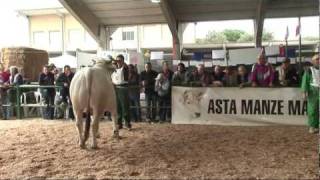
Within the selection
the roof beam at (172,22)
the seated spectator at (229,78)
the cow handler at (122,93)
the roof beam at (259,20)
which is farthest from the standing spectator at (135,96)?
the roof beam at (259,20)

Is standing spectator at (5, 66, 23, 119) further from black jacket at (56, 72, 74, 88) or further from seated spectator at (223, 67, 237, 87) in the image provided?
seated spectator at (223, 67, 237, 87)

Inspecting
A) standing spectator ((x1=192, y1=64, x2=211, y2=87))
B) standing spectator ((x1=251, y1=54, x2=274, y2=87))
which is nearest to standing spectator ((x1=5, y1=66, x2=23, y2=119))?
standing spectator ((x1=192, y1=64, x2=211, y2=87))

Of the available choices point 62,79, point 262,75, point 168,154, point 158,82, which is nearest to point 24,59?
point 62,79

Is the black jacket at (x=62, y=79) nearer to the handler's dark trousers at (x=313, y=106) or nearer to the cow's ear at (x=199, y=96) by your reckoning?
the cow's ear at (x=199, y=96)

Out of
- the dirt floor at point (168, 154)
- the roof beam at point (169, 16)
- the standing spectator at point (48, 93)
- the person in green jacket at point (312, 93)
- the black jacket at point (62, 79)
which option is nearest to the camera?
the dirt floor at point (168, 154)

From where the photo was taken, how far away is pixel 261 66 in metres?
12.2

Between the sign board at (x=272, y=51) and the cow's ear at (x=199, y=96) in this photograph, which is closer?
the cow's ear at (x=199, y=96)

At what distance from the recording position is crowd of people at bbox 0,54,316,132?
39.0 feet

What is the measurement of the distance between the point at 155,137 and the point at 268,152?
2.80m

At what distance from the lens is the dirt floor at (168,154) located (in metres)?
6.51

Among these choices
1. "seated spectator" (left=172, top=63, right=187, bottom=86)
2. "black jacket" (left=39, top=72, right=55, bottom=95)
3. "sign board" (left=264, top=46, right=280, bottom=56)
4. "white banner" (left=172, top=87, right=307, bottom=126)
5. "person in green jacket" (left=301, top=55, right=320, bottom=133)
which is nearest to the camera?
"person in green jacket" (left=301, top=55, right=320, bottom=133)

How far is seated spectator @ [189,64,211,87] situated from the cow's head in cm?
27

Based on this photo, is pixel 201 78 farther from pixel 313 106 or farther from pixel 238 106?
pixel 313 106

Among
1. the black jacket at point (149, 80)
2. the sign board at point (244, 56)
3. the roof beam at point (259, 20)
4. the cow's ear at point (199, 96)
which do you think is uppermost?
the roof beam at point (259, 20)
